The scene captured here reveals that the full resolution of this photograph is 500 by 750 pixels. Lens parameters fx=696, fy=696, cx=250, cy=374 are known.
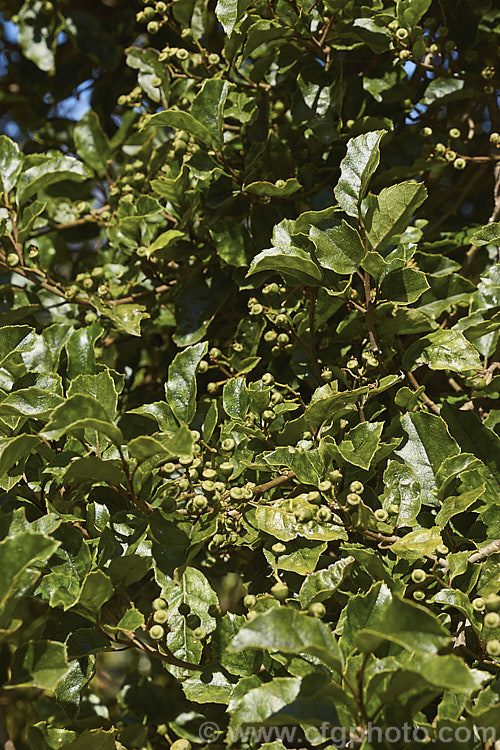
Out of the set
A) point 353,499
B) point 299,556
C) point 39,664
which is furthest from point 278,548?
point 39,664

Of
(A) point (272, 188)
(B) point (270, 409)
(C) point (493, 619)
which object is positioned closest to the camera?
(C) point (493, 619)

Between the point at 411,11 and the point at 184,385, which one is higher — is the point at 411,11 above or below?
above

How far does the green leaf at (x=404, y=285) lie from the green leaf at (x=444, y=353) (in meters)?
0.08

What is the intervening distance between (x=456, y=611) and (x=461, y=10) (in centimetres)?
116

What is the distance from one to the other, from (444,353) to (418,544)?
0.31 meters

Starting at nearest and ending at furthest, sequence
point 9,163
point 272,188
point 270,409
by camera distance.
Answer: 1. point 270,409
2. point 272,188
3. point 9,163

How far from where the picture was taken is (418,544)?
2.99 ft

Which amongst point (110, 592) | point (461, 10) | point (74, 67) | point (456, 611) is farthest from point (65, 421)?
point (74, 67)

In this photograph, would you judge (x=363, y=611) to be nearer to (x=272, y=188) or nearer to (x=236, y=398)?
(x=236, y=398)

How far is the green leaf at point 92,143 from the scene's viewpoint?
5.66 ft

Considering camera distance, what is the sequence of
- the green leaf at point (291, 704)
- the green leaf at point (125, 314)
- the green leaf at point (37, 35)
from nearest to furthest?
the green leaf at point (291, 704), the green leaf at point (125, 314), the green leaf at point (37, 35)

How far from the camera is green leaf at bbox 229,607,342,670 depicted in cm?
69

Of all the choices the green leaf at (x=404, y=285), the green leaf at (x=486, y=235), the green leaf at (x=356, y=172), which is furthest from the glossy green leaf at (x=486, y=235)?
the green leaf at (x=356, y=172)

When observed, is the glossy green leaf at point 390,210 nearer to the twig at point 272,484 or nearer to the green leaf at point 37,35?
the twig at point 272,484
